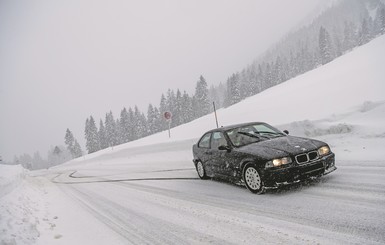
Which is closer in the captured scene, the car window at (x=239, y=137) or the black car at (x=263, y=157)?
the black car at (x=263, y=157)

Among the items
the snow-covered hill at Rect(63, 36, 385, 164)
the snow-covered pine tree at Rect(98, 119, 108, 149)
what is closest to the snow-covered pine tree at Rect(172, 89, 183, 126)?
the snow-covered pine tree at Rect(98, 119, 108, 149)

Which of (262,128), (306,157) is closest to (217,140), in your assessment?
(262,128)

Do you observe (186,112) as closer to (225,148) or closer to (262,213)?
(225,148)

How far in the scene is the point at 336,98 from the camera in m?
16.7

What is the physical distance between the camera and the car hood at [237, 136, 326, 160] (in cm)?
600

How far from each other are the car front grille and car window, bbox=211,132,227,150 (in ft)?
6.83

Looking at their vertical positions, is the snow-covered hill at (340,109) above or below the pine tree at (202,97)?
below

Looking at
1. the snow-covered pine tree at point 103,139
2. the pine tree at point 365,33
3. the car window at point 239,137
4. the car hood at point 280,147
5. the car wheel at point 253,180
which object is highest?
the pine tree at point 365,33

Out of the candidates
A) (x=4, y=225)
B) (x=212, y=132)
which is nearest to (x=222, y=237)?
(x=4, y=225)

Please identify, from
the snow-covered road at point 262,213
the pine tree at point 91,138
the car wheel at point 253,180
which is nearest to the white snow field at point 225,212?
the snow-covered road at point 262,213

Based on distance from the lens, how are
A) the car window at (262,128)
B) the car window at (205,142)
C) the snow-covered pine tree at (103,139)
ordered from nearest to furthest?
the car window at (262,128) → the car window at (205,142) → the snow-covered pine tree at (103,139)

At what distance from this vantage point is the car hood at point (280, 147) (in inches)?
236

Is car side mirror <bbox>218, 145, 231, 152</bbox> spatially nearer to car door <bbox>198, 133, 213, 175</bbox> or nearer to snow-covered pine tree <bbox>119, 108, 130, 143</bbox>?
car door <bbox>198, 133, 213, 175</bbox>

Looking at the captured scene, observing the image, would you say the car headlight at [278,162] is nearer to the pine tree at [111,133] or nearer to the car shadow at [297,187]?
the car shadow at [297,187]
